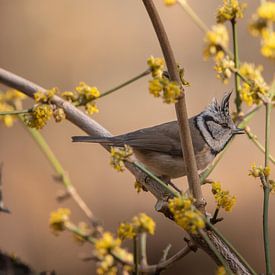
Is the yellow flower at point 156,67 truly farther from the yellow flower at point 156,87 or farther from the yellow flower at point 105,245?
the yellow flower at point 105,245

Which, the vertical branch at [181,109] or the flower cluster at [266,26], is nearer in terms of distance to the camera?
the flower cluster at [266,26]

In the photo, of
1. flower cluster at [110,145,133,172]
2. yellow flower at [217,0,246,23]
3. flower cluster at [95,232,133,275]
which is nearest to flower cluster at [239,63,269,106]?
yellow flower at [217,0,246,23]

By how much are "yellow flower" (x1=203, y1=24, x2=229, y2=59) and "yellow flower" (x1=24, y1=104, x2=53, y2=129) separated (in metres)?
0.54

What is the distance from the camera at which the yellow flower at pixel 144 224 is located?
1.44 meters

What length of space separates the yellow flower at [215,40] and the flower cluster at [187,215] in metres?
0.36

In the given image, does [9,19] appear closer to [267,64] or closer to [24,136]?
[24,136]

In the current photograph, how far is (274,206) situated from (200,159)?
70.2 inches

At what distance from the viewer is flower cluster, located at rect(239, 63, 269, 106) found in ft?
5.91

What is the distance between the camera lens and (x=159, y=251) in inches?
192

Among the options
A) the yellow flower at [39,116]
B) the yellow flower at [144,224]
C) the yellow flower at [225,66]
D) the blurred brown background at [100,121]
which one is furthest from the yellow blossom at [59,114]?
the blurred brown background at [100,121]

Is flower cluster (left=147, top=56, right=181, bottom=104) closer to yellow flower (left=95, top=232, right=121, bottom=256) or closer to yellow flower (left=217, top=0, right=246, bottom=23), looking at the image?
yellow flower (left=217, top=0, right=246, bottom=23)

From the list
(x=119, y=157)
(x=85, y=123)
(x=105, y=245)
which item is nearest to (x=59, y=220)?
(x=105, y=245)

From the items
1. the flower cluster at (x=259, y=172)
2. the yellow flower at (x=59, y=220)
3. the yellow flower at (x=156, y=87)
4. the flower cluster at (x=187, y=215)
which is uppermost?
the yellow flower at (x=156, y=87)

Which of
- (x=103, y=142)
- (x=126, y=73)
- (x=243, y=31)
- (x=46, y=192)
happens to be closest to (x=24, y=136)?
(x=46, y=192)
